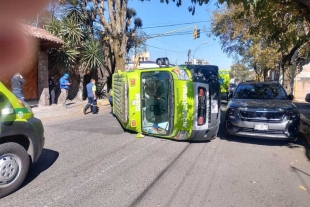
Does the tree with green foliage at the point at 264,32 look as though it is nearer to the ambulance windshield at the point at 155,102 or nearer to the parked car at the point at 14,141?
the ambulance windshield at the point at 155,102

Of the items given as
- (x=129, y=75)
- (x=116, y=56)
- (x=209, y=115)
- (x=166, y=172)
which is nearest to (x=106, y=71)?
(x=116, y=56)

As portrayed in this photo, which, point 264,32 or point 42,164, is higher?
point 264,32

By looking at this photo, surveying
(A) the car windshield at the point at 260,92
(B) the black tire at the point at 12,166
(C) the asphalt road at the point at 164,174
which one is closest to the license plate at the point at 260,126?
(C) the asphalt road at the point at 164,174

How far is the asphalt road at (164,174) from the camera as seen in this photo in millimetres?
3270

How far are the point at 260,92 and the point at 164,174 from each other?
4.59 metres

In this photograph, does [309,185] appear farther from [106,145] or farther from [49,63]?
[49,63]

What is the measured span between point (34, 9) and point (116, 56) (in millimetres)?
5942

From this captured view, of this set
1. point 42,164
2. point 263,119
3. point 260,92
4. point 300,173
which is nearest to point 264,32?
point 260,92

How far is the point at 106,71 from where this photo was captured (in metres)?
18.7

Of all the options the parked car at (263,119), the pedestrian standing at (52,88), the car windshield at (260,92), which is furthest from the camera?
the pedestrian standing at (52,88)

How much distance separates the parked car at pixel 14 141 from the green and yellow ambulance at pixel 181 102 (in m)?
3.04

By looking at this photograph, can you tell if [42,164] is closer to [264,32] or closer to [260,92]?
[260,92]

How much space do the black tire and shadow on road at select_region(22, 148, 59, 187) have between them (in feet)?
0.79

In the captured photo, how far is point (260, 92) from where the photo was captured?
725 cm
